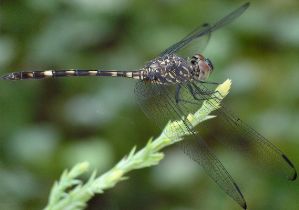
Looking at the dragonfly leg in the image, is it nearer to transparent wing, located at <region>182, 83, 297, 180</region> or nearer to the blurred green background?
transparent wing, located at <region>182, 83, 297, 180</region>

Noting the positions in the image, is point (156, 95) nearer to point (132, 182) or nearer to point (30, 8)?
point (132, 182)

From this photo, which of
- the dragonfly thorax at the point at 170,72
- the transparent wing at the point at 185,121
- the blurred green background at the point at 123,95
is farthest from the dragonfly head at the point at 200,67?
the blurred green background at the point at 123,95

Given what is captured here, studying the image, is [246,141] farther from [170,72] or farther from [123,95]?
[123,95]

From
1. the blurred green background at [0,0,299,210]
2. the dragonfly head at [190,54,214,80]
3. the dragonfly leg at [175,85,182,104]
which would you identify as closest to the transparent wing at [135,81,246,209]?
the dragonfly leg at [175,85,182,104]

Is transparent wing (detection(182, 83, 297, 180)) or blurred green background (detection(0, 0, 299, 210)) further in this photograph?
blurred green background (detection(0, 0, 299, 210))

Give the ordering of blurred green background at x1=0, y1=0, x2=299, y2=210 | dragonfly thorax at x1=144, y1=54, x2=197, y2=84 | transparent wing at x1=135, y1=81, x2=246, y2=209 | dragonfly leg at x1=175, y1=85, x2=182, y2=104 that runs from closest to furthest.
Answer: transparent wing at x1=135, y1=81, x2=246, y2=209 < dragonfly leg at x1=175, y1=85, x2=182, y2=104 < dragonfly thorax at x1=144, y1=54, x2=197, y2=84 < blurred green background at x1=0, y1=0, x2=299, y2=210

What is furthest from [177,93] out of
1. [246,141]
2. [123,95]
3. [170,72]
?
[123,95]
